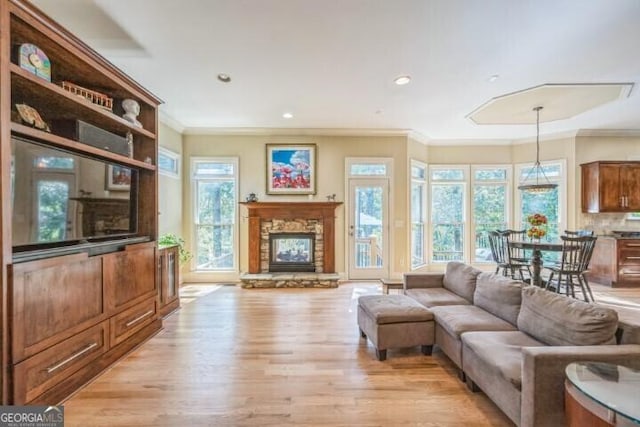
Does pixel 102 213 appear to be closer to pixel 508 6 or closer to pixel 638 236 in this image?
pixel 508 6

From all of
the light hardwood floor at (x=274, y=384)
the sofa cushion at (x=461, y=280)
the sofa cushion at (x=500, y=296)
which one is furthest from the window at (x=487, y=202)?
the light hardwood floor at (x=274, y=384)

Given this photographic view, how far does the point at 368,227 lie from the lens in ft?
20.2

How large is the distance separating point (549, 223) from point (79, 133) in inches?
305

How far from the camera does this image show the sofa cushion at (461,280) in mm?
3283

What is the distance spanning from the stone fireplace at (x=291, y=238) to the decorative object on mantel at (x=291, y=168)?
0.39 meters

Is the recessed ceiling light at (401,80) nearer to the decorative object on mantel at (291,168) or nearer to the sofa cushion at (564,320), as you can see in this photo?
the decorative object on mantel at (291,168)

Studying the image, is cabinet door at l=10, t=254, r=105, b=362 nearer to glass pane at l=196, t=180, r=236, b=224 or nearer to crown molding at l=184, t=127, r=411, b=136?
glass pane at l=196, t=180, r=236, b=224

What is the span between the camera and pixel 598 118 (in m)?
5.29

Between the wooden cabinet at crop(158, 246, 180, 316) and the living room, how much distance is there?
0.50 ft

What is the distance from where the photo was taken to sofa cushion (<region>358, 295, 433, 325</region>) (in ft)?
9.27

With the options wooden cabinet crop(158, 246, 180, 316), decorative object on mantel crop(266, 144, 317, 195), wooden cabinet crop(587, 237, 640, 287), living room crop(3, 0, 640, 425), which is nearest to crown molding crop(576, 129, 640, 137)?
living room crop(3, 0, 640, 425)

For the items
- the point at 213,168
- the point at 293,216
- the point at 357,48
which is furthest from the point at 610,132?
the point at 213,168

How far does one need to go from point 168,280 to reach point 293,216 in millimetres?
2510

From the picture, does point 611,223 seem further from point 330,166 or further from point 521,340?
point 521,340
